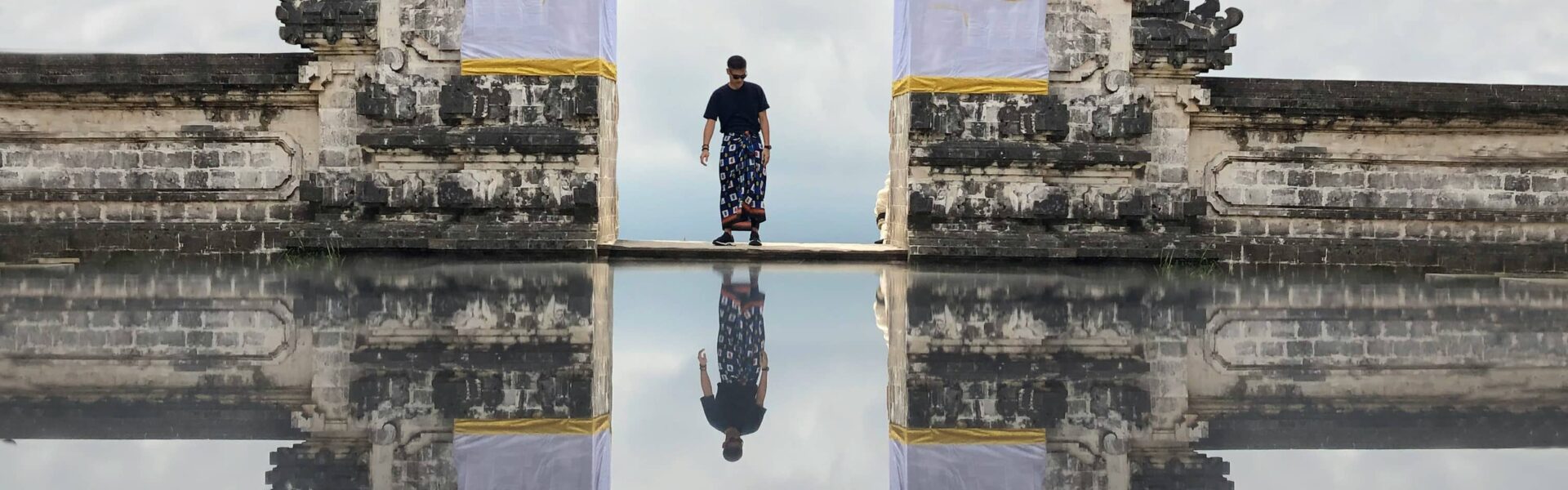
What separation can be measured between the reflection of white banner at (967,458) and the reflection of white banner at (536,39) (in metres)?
8.85

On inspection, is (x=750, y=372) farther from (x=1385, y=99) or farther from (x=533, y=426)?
(x=1385, y=99)

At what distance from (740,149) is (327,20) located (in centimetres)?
365

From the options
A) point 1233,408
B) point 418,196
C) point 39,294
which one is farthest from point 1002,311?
point 418,196

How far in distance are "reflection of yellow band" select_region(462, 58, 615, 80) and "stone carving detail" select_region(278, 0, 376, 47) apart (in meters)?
0.91

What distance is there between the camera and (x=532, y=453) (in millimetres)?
3809

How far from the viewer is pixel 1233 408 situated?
4.66 meters

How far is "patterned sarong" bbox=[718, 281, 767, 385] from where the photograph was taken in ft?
16.9

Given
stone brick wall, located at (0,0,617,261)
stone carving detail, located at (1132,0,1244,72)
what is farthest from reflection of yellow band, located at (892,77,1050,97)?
stone brick wall, located at (0,0,617,261)

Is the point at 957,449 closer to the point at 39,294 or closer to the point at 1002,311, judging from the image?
the point at 1002,311

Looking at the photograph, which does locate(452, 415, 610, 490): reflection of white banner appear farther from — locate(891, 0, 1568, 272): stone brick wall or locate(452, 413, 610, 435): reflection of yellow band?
locate(891, 0, 1568, 272): stone brick wall

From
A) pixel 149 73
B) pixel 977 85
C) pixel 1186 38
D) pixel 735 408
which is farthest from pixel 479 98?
pixel 735 408

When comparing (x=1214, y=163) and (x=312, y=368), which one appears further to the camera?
(x=1214, y=163)

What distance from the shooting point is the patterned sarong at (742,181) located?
13.0 meters

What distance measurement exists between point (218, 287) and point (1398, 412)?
267 inches
